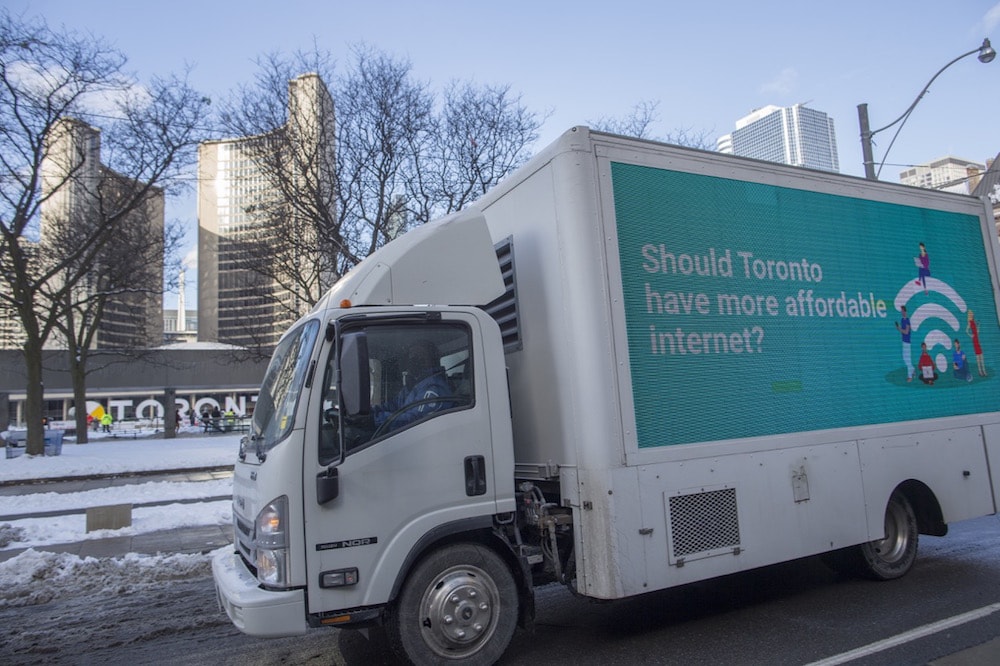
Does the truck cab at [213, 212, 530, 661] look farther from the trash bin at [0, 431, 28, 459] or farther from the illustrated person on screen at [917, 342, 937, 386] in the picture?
the trash bin at [0, 431, 28, 459]

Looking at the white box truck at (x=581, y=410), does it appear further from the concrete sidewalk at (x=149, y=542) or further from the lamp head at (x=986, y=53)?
the lamp head at (x=986, y=53)

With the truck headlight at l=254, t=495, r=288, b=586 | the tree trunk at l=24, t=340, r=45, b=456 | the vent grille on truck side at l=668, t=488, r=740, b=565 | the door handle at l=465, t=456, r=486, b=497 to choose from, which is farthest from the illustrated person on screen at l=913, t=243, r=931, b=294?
the tree trunk at l=24, t=340, r=45, b=456

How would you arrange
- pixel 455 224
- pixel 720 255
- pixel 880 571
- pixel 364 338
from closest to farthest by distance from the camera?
pixel 364 338, pixel 455 224, pixel 720 255, pixel 880 571

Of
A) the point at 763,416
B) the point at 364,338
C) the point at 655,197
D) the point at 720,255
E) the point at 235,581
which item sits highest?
the point at 655,197

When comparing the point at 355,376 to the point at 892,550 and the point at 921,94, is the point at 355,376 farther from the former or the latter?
the point at 921,94

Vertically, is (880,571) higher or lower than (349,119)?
lower

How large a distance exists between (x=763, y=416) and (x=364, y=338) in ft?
10.3

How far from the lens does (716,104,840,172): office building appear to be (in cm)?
2219

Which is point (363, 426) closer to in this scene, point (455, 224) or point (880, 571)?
point (455, 224)

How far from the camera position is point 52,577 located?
752 centimetres

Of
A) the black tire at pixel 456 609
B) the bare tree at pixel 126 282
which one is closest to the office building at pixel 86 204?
the bare tree at pixel 126 282

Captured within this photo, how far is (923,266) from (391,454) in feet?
17.9

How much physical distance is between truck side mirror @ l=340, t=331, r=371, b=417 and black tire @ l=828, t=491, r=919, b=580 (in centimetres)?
480

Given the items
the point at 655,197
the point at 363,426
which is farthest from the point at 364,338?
the point at 655,197
